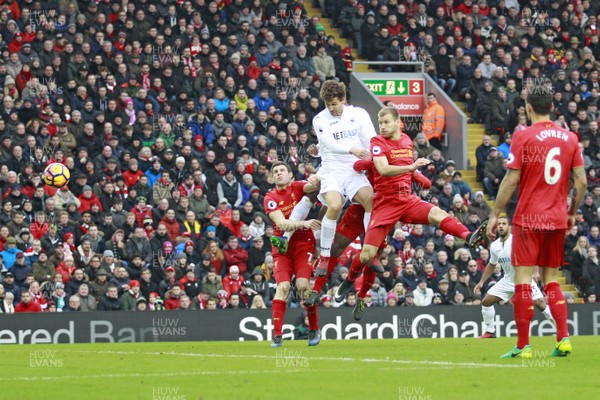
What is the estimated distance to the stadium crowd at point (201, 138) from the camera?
80.7 feet

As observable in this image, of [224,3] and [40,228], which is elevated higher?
[224,3]

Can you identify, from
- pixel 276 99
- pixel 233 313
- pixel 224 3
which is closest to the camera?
pixel 233 313

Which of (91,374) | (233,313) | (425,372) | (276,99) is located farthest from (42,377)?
(276,99)

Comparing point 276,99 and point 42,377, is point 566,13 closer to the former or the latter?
point 276,99

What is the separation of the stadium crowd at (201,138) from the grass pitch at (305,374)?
9190 mm

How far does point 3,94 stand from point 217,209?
5.29m

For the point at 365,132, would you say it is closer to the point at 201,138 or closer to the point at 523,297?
the point at 523,297

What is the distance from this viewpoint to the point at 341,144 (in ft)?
53.0

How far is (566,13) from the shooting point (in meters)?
36.7

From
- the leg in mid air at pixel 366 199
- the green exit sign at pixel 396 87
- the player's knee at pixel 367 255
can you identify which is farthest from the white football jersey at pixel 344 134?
the green exit sign at pixel 396 87

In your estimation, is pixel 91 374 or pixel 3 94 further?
pixel 3 94

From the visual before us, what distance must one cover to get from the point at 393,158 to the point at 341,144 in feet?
3.51

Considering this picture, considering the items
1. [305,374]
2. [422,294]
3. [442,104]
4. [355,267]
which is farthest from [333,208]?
[442,104]

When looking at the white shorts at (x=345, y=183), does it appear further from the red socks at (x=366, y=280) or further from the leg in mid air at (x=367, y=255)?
the red socks at (x=366, y=280)
